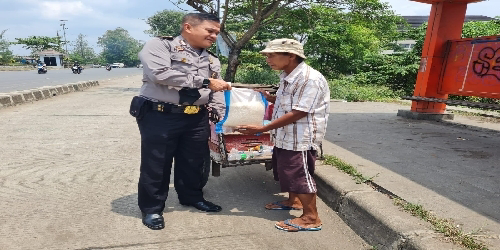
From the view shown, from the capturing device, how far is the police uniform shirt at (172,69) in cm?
260

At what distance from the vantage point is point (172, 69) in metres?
2.65

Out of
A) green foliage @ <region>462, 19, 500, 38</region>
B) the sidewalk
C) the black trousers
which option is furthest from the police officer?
green foliage @ <region>462, 19, 500, 38</region>

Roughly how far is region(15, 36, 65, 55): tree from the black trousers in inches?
2936

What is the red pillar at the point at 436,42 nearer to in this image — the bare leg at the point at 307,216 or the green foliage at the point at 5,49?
the bare leg at the point at 307,216

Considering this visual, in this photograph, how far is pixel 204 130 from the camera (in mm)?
3102

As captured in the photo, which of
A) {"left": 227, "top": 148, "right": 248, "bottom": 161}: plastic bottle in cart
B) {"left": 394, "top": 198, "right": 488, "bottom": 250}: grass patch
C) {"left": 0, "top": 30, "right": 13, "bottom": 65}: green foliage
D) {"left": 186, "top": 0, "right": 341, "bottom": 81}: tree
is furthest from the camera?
{"left": 0, "top": 30, "right": 13, "bottom": 65}: green foliage

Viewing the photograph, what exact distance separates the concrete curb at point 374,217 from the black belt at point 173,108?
5.14ft

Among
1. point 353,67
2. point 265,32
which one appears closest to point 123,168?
point 353,67

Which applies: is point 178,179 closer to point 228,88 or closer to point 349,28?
point 228,88

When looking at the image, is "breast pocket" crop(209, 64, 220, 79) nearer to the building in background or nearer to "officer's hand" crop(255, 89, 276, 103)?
"officer's hand" crop(255, 89, 276, 103)

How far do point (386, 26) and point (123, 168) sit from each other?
78.4 feet

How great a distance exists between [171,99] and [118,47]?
99090 millimetres

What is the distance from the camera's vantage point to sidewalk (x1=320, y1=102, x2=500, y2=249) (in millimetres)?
2777

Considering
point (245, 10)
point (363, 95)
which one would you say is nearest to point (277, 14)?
point (245, 10)
